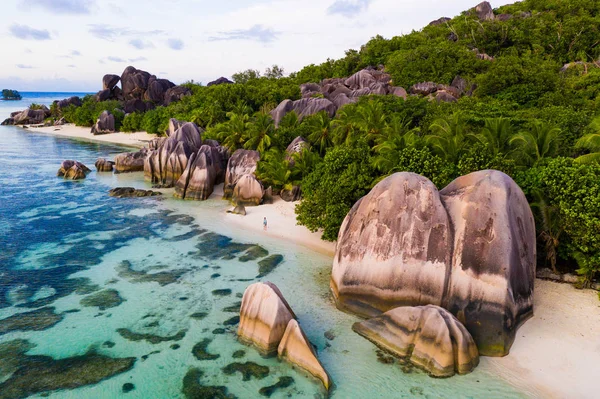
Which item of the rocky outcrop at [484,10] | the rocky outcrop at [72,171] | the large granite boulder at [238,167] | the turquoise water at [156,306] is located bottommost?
the turquoise water at [156,306]

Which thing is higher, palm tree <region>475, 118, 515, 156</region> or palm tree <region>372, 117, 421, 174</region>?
palm tree <region>475, 118, 515, 156</region>

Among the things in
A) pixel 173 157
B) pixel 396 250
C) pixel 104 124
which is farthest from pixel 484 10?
pixel 396 250

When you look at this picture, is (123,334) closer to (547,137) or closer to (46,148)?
(547,137)

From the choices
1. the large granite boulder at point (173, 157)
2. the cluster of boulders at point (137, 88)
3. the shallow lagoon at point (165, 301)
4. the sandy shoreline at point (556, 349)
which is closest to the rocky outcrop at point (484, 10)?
the cluster of boulders at point (137, 88)

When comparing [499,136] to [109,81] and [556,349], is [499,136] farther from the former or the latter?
[109,81]

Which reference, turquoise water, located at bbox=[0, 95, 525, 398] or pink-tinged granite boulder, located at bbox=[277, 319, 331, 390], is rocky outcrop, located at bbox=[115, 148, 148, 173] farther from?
pink-tinged granite boulder, located at bbox=[277, 319, 331, 390]

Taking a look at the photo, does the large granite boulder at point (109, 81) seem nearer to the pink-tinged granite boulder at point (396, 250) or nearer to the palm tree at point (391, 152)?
the palm tree at point (391, 152)

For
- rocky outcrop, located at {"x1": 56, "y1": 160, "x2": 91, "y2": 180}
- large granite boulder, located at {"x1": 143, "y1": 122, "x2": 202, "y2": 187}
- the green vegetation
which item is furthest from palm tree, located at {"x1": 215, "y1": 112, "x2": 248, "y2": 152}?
rocky outcrop, located at {"x1": 56, "y1": 160, "x2": 91, "y2": 180}
